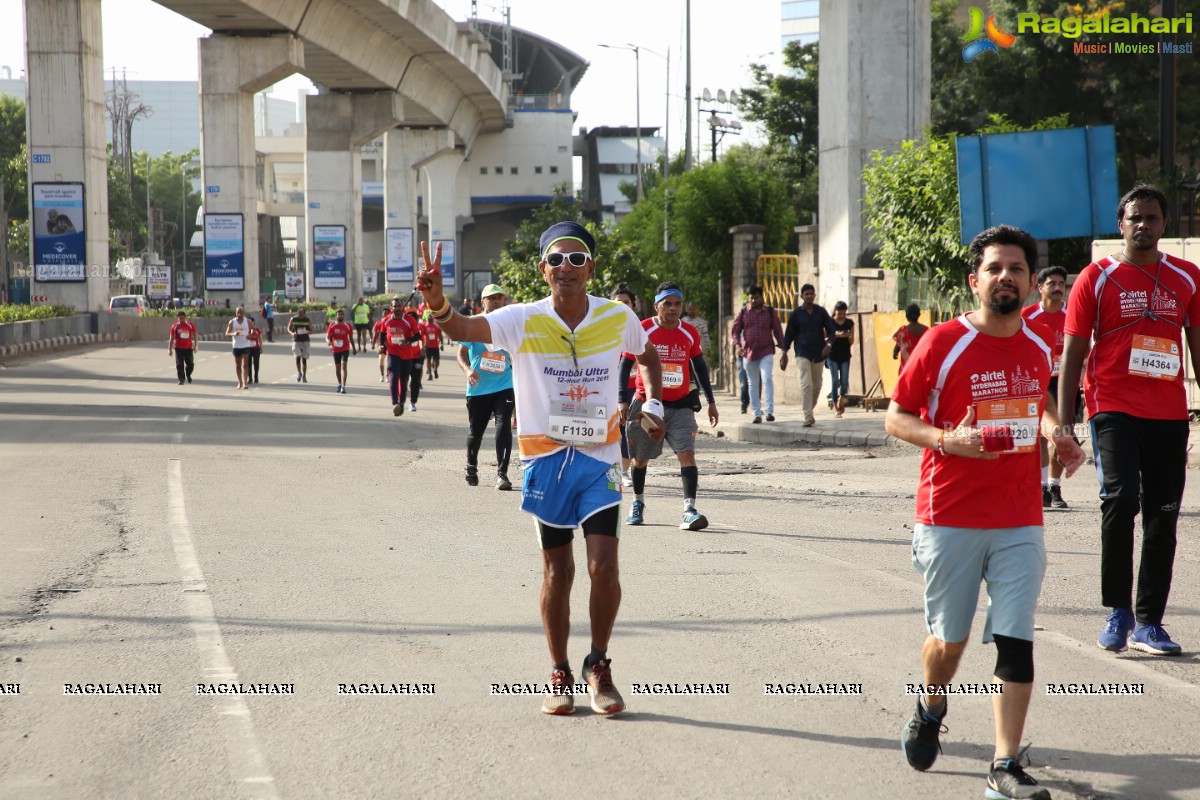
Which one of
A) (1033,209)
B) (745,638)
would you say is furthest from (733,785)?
(1033,209)

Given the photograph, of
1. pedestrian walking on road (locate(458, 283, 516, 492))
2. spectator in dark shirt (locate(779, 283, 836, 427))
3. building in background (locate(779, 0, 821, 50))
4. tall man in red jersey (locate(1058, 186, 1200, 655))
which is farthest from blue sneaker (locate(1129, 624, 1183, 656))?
building in background (locate(779, 0, 821, 50))

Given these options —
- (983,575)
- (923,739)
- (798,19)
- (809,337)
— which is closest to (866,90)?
(809,337)

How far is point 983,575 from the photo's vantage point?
4379 millimetres

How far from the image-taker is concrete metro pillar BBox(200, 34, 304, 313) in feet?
163

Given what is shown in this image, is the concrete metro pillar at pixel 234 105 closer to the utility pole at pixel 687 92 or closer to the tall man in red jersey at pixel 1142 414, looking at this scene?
the utility pole at pixel 687 92

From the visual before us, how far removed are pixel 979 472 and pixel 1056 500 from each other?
7.37m

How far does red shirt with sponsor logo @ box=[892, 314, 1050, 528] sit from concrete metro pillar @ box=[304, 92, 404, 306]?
62.9 meters

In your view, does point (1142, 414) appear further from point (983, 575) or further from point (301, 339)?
point (301, 339)

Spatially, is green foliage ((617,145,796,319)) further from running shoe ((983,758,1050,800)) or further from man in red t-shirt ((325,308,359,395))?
running shoe ((983,758,1050,800))

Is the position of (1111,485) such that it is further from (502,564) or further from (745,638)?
(502,564)

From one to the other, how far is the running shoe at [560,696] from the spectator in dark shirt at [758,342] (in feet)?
47.3

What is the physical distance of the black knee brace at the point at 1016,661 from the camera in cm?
417

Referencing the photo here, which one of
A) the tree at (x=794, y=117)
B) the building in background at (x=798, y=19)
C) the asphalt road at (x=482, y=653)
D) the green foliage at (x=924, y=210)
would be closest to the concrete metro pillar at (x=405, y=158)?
the tree at (x=794, y=117)

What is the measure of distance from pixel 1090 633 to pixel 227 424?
624 inches
